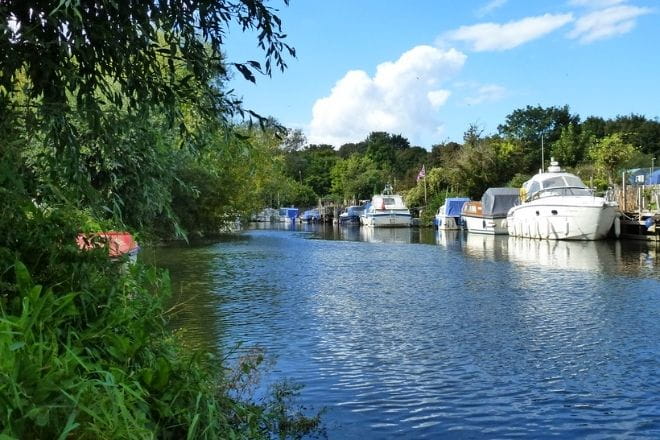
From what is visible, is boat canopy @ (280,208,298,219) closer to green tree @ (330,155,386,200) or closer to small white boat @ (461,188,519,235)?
green tree @ (330,155,386,200)

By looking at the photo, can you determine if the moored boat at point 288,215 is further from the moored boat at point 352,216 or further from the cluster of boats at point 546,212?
the cluster of boats at point 546,212

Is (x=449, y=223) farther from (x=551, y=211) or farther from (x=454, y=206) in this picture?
(x=551, y=211)

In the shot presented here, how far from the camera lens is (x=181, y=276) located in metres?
19.1

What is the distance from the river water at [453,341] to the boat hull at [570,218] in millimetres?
11819

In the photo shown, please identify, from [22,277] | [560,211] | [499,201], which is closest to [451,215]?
[499,201]

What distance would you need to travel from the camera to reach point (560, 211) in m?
33.9

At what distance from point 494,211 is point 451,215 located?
9.90m

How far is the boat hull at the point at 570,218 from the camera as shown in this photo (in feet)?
106

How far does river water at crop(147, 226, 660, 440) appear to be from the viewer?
6.97m

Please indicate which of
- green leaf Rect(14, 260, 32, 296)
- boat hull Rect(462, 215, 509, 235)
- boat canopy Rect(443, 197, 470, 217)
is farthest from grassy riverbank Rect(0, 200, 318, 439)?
boat canopy Rect(443, 197, 470, 217)

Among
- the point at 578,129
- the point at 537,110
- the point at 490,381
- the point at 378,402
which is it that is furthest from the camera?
the point at 537,110

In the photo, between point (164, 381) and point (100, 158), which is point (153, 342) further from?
point (100, 158)

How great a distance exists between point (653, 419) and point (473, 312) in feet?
20.4

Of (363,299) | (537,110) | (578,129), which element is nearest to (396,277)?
(363,299)
